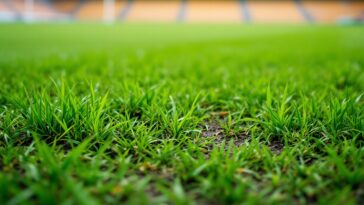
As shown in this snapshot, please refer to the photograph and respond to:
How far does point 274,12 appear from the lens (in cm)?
3619

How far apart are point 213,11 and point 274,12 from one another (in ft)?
24.4

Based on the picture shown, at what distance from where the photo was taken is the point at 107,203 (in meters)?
0.74

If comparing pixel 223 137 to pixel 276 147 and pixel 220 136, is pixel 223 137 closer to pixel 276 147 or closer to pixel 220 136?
pixel 220 136

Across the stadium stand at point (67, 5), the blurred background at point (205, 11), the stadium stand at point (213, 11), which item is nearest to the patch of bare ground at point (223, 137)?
the blurred background at point (205, 11)

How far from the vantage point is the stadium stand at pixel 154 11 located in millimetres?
36906

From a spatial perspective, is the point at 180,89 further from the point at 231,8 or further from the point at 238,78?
the point at 231,8

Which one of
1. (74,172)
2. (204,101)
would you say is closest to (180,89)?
(204,101)

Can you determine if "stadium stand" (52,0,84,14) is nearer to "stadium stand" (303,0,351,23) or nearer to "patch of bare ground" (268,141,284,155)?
"stadium stand" (303,0,351,23)

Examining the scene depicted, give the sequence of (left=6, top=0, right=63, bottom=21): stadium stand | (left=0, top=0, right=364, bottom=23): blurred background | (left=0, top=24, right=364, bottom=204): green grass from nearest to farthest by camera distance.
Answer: (left=0, top=24, right=364, bottom=204): green grass < (left=6, top=0, right=63, bottom=21): stadium stand < (left=0, top=0, right=364, bottom=23): blurred background

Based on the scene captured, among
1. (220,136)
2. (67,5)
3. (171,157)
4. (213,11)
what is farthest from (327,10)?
(171,157)

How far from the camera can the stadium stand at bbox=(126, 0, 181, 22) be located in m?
36.9

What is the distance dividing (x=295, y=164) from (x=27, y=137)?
965 mm

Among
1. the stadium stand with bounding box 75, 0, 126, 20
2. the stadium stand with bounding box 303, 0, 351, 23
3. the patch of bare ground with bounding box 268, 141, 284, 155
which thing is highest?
the stadium stand with bounding box 303, 0, 351, 23

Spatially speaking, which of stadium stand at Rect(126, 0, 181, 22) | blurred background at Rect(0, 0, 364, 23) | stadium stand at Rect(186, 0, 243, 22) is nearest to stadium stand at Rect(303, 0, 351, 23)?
blurred background at Rect(0, 0, 364, 23)
